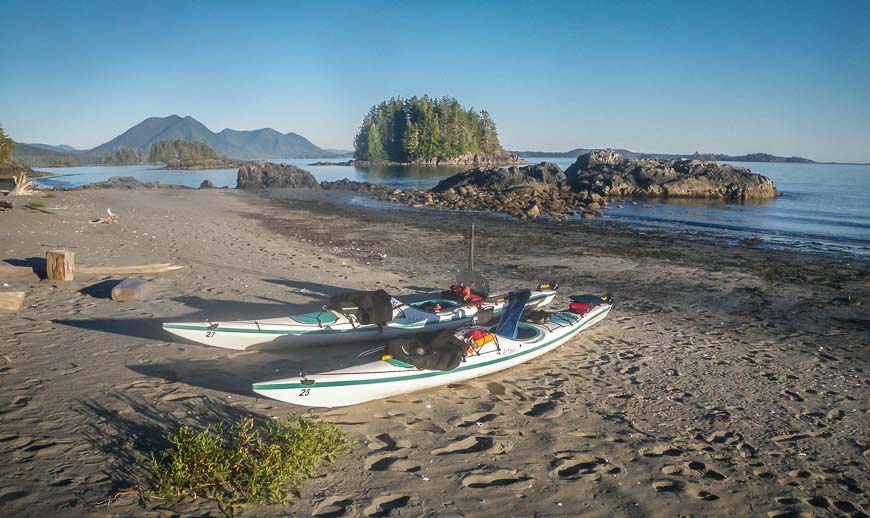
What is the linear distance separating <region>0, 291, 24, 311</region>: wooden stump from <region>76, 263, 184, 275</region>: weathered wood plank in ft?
9.29

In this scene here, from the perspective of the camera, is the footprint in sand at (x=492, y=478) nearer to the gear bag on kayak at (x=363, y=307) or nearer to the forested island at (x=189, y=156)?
the gear bag on kayak at (x=363, y=307)

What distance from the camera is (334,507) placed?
454cm

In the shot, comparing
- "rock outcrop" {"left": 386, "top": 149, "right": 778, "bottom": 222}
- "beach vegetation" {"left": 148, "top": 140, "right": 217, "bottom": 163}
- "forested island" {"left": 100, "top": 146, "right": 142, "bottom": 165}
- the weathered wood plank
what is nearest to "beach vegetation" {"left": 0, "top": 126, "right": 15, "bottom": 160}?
"rock outcrop" {"left": 386, "top": 149, "right": 778, "bottom": 222}

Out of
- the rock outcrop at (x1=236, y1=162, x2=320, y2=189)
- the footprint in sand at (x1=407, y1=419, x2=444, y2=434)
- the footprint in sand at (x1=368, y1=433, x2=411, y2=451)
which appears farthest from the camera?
the rock outcrop at (x1=236, y1=162, x2=320, y2=189)

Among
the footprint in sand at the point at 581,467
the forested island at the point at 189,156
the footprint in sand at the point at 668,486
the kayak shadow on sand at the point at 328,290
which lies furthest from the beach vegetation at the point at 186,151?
the footprint in sand at the point at 668,486

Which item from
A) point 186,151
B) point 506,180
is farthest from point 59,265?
point 186,151

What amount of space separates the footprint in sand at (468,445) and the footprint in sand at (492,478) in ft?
1.60

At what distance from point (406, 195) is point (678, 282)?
32.4 m

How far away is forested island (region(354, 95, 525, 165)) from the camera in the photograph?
12725cm

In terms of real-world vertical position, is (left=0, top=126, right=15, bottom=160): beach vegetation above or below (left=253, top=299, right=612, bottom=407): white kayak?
above

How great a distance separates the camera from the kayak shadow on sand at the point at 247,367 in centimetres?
722

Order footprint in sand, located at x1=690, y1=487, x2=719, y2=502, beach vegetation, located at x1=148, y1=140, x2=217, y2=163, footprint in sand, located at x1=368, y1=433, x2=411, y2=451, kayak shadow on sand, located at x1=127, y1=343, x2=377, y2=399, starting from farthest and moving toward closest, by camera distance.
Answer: beach vegetation, located at x1=148, y1=140, x2=217, y2=163 → kayak shadow on sand, located at x1=127, y1=343, x2=377, y2=399 → footprint in sand, located at x1=368, y1=433, x2=411, y2=451 → footprint in sand, located at x1=690, y1=487, x2=719, y2=502

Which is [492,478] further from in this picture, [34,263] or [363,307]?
[34,263]

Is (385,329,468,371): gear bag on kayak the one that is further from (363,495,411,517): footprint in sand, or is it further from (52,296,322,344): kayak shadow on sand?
(52,296,322,344): kayak shadow on sand
